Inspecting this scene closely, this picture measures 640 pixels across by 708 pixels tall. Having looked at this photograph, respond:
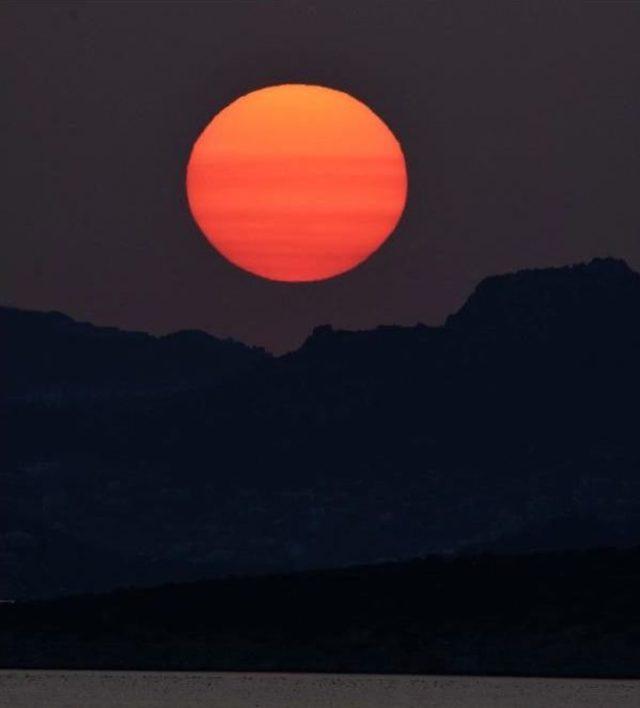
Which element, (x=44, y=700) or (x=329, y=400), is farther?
(x=329, y=400)

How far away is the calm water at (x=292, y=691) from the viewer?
2347 centimetres

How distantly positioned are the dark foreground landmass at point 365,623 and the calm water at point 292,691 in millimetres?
2557

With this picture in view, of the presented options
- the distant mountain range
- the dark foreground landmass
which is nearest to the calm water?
the dark foreground landmass

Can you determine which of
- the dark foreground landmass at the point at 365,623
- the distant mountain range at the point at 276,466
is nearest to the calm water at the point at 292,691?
the dark foreground landmass at the point at 365,623

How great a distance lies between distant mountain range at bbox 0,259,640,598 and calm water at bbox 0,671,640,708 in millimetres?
20250

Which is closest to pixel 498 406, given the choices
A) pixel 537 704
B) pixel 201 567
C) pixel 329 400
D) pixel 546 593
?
pixel 329 400

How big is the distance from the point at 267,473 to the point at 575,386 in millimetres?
29419

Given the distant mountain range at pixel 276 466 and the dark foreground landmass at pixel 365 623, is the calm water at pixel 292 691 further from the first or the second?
the distant mountain range at pixel 276 466

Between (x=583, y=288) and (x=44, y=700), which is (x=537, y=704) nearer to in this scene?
(x=44, y=700)

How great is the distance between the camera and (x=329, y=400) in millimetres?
80875

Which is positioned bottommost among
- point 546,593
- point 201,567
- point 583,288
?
point 546,593

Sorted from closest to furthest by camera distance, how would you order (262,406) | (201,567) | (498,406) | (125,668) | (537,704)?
1. (537,704)
2. (125,668)
3. (201,567)
4. (498,406)
5. (262,406)

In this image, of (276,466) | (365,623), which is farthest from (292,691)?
(276,466)

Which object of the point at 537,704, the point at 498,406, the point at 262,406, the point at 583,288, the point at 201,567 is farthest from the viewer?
the point at 583,288
